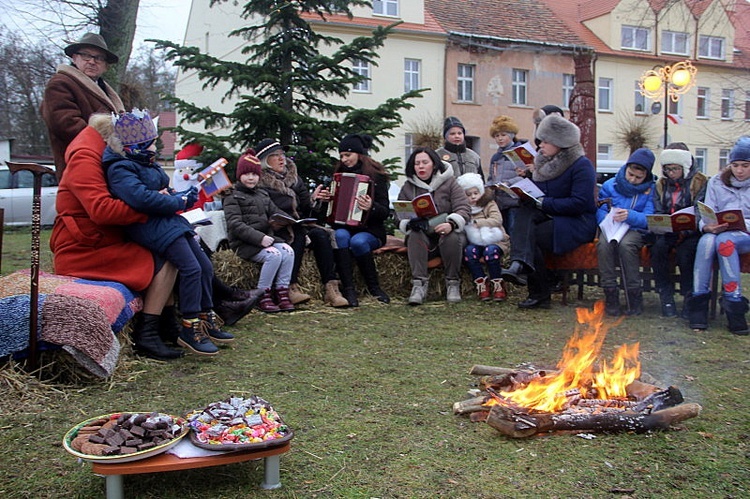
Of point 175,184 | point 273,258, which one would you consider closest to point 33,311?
point 273,258

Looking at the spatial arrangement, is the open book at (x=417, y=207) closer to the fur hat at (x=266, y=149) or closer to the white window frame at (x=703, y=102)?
the fur hat at (x=266, y=149)

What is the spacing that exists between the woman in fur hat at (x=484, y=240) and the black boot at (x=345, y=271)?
1.33m

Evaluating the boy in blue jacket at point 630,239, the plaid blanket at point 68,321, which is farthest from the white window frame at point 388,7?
the plaid blanket at point 68,321

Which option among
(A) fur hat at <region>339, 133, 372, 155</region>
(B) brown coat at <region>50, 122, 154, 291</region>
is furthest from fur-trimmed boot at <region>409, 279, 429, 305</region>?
(B) brown coat at <region>50, 122, 154, 291</region>

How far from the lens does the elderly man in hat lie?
Answer: 575cm

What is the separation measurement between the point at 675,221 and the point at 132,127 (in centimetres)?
492

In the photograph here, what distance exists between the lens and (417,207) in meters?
7.54

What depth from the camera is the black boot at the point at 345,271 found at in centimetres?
759

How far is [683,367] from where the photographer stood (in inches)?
196

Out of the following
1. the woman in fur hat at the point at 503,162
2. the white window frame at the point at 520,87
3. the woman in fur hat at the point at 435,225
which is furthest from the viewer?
the white window frame at the point at 520,87

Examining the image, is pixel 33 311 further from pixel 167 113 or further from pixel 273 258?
pixel 167 113

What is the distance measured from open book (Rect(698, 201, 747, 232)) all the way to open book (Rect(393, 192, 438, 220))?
2651 mm

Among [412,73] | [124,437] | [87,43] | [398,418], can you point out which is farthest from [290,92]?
A: [412,73]

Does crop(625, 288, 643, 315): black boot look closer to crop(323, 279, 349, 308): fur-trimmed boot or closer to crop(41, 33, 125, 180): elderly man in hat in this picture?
crop(323, 279, 349, 308): fur-trimmed boot
